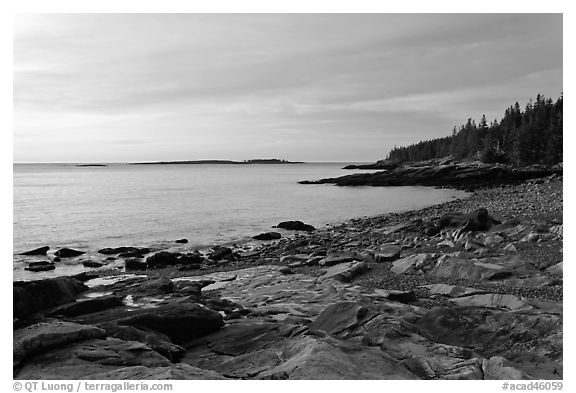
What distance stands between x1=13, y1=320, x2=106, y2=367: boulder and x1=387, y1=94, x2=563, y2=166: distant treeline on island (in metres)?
60.4

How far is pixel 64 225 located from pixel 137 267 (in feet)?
61.6

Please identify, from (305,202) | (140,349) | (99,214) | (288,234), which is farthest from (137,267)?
(305,202)

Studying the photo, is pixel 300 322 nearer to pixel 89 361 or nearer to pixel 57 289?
pixel 89 361

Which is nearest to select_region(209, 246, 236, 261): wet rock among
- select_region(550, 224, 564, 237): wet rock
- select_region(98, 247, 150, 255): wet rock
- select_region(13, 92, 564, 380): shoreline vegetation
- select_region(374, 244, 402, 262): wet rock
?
select_region(13, 92, 564, 380): shoreline vegetation

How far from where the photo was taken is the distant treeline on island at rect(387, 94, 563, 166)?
74125mm

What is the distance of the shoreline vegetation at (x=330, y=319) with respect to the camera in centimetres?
651

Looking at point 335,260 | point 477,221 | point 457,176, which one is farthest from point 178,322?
point 457,176

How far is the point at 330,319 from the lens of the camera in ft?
29.3

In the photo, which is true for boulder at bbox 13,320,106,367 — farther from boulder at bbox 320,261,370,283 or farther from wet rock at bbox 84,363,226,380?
boulder at bbox 320,261,370,283

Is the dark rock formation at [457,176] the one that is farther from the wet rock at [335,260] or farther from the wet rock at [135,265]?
the wet rock at [135,265]

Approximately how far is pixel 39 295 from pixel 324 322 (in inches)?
331

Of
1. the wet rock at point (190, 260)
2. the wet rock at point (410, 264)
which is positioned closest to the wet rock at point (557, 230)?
the wet rock at point (410, 264)

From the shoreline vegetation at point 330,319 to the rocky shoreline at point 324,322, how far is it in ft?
0.10

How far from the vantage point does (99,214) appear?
44125 mm
